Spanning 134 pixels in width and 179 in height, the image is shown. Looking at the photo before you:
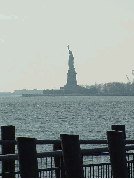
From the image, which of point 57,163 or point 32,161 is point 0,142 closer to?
point 57,163

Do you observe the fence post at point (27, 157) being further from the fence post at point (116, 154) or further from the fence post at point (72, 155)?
the fence post at point (116, 154)

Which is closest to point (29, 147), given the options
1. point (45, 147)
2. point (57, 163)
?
point (57, 163)

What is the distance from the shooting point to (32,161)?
23.5ft

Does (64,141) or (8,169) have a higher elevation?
(64,141)

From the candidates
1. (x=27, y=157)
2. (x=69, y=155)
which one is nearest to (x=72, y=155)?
(x=69, y=155)

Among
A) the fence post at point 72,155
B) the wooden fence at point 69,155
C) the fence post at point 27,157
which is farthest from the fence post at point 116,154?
the fence post at point 27,157

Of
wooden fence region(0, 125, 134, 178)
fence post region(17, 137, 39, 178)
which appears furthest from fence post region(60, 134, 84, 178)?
fence post region(17, 137, 39, 178)

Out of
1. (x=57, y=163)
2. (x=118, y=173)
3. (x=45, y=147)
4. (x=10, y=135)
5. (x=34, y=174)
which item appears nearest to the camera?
(x=34, y=174)

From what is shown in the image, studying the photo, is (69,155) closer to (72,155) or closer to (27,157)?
(72,155)

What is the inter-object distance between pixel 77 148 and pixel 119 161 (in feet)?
2.29

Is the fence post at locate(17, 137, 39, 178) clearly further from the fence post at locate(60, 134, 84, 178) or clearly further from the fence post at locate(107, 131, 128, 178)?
the fence post at locate(107, 131, 128, 178)

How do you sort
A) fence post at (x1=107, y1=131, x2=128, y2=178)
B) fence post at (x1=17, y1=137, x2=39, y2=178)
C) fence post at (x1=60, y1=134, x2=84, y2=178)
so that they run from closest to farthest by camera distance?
fence post at (x1=17, y1=137, x2=39, y2=178), fence post at (x1=60, y1=134, x2=84, y2=178), fence post at (x1=107, y1=131, x2=128, y2=178)

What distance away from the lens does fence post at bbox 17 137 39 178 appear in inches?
281

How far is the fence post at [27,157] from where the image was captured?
7.12m
